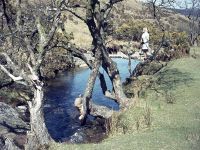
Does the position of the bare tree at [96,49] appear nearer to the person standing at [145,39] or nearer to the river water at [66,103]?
the river water at [66,103]

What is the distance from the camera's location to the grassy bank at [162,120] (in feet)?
61.4

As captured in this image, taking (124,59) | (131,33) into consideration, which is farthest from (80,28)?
(124,59)

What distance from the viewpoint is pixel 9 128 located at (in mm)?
24391

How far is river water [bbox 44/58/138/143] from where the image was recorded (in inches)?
1084

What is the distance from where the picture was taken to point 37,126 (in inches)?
814

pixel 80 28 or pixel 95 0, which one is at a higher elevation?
pixel 95 0

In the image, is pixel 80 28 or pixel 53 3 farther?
pixel 80 28

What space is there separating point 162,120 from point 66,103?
1381 cm

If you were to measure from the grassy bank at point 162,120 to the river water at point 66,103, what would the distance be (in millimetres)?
3642

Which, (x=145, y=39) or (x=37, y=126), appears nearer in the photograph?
(x=37, y=126)

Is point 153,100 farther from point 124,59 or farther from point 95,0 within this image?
point 124,59

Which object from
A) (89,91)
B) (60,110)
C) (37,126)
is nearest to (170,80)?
(89,91)

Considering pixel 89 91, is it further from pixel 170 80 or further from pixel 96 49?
pixel 170 80

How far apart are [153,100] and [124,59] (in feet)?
109
